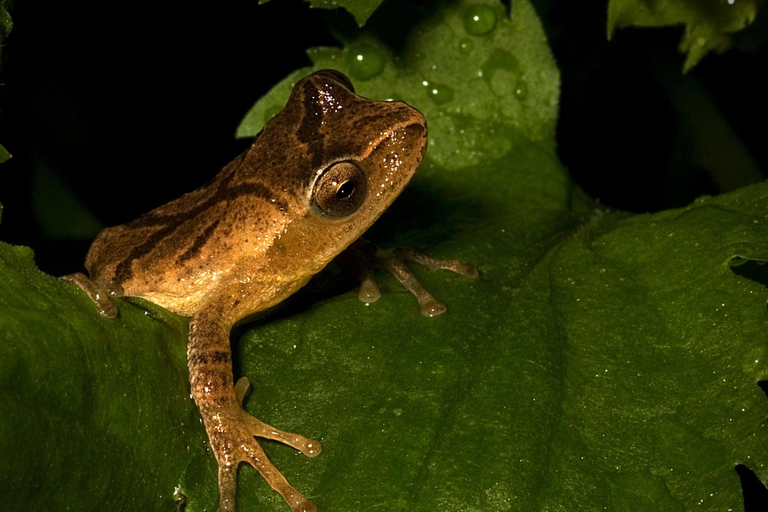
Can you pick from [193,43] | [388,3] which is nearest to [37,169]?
[193,43]

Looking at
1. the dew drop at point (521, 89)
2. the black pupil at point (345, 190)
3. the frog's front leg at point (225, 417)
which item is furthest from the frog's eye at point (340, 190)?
the dew drop at point (521, 89)

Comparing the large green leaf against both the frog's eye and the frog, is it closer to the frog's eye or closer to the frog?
the frog

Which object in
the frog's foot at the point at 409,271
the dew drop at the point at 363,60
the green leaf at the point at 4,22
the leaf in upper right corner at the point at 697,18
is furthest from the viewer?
the dew drop at the point at 363,60

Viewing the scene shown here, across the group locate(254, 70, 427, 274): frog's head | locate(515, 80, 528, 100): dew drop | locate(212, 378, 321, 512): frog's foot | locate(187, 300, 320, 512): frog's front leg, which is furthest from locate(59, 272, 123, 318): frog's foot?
locate(515, 80, 528, 100): dew drop

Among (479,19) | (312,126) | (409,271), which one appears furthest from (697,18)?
(312,126)

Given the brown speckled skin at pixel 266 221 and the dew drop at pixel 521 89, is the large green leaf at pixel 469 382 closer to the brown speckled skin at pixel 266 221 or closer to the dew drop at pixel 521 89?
the brown speckled skin at pixel 266 221

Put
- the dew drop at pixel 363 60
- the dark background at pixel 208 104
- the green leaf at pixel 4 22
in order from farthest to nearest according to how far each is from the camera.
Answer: the dark background at pixel 208 104 < the dew drop at pixel 363 60 < the green leaf at pixel 4 22

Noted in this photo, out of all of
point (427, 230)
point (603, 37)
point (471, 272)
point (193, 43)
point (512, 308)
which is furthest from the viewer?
point (193, 43)

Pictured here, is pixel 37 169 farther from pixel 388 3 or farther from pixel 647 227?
pixel 647 227
